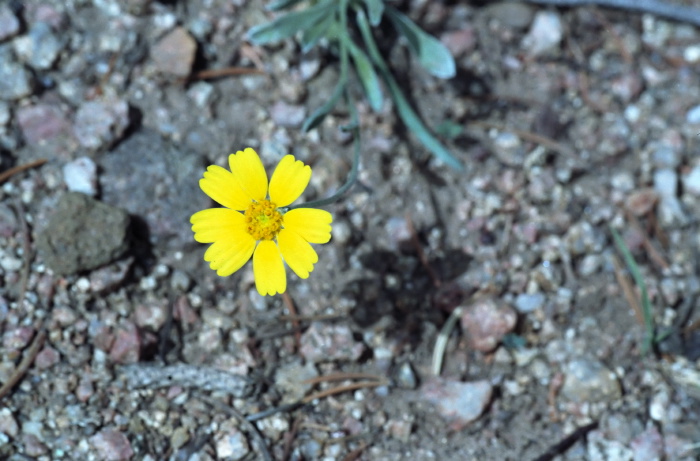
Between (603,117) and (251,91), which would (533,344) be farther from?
(251,91)

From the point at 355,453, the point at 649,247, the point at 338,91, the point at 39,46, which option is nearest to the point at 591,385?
the point at 649,247

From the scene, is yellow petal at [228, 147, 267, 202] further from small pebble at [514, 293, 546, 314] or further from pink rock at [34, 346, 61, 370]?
small pebble at [514, 293, 546, 314]

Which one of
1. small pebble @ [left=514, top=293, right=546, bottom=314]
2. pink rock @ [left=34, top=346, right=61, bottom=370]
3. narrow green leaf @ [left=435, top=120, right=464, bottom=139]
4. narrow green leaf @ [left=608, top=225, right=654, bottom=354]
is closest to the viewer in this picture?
pink rock @ [left=34, top=346, right=61, bottom=370]

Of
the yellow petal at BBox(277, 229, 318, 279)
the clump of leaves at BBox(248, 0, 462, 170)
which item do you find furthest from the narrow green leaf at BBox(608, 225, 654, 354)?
the yellow petal at BBox(277, 229, 318, 279)

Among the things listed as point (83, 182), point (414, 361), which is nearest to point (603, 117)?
point (414, 361)

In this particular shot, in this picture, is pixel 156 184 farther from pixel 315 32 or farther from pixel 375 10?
pixel 375 10

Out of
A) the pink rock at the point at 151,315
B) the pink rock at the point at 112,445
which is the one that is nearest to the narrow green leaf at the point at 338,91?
the pink rock at the point at 151,315
